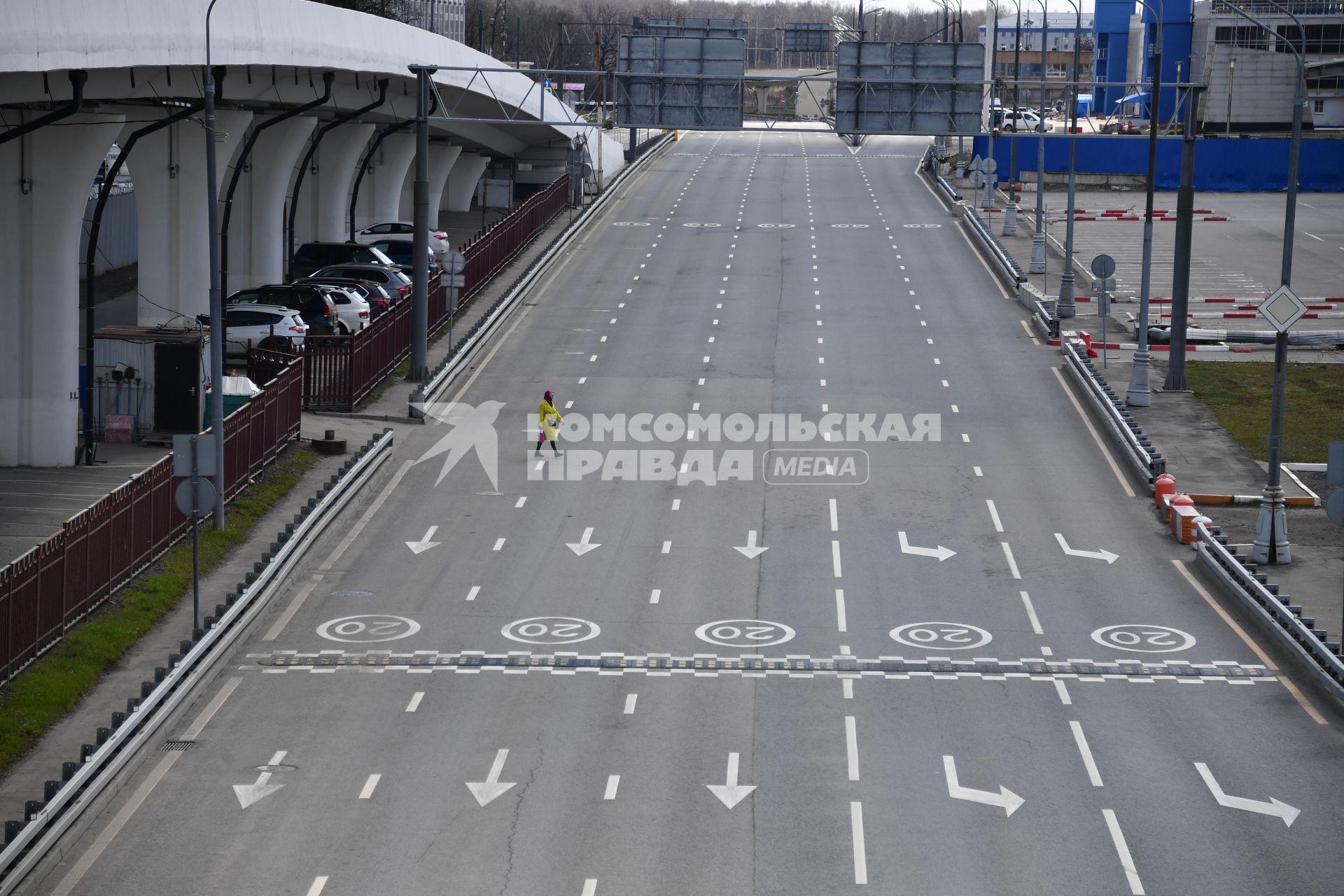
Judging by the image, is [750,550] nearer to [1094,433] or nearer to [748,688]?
[748,688]

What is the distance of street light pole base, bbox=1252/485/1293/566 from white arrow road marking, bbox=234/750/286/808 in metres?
15.3

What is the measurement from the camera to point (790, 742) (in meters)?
17.8

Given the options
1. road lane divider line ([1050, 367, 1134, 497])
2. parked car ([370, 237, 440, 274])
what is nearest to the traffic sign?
road lane divider line ([1050, 367, 1134, 497])

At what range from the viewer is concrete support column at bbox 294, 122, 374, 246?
57.9 meters

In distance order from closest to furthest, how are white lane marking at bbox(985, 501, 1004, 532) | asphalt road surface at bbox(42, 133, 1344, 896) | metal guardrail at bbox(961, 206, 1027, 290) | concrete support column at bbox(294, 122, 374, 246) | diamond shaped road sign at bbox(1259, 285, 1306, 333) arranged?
1. asphalt road surface at bbox(42, 133, 1344, 896)
2. diamond shaped road sign at bbox(1259, 285, 1306, 333)
3. white lane marking at bbox(985, 501, 1004, 532)
4. metal guardrail at bbox(961, 206, 1027, 290)
5. concrete support column at bbox(294, 122, 374, 246)

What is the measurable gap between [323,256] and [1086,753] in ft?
123

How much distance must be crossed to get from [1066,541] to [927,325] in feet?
60.7

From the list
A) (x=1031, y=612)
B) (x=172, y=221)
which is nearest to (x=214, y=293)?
(x=1031, y=612)

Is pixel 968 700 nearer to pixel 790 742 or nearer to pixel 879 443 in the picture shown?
pixel 790 742

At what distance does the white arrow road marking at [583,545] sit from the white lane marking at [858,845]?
10135mm

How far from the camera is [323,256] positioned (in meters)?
50.8

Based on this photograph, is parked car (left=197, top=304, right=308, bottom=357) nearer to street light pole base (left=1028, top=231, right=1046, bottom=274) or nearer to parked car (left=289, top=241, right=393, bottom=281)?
parked car (left=289, top=241, right=393, bottom=281)

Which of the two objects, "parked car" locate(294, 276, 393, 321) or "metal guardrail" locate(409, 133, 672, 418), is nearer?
"metal guardrail" locate(409, 133, 672, 418)

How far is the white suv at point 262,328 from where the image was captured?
38.0m
